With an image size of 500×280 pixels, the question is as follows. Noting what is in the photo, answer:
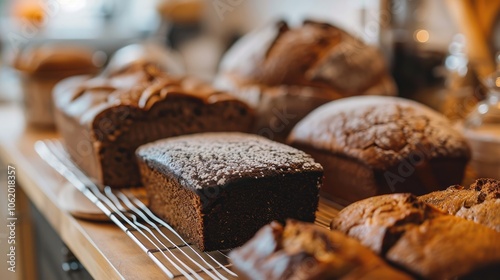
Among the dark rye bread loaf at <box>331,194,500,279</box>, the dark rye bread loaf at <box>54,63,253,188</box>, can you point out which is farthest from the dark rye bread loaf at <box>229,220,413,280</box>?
the dark rye bread loaf at <box>54,63,253,188</box>

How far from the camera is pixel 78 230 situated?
1.22 m

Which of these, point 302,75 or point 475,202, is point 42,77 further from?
point 475,202

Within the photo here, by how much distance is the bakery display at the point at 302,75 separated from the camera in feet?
5.26

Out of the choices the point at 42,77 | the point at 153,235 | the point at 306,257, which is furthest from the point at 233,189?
the point at 42,77

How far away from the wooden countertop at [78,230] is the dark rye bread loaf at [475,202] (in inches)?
19.4

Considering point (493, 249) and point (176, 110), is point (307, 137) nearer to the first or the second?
point (176, 110)

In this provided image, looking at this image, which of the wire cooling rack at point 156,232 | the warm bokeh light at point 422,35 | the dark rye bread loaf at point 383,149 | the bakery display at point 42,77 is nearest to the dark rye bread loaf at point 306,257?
the wire cooling rack at point 156,232

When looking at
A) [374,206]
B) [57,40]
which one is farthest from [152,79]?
[57,40]

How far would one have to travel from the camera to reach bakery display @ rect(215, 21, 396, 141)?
1.60 m

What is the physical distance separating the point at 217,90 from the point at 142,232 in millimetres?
566

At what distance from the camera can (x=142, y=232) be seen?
3.78 ft

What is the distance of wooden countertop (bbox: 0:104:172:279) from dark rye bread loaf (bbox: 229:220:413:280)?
0.26m

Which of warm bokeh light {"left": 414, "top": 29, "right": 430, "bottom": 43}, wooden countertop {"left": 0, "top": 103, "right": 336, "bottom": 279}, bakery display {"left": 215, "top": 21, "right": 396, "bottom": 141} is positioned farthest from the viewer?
warm bokeh light {"left": 414, "top": 29, "right": 430, "bottom": 43}

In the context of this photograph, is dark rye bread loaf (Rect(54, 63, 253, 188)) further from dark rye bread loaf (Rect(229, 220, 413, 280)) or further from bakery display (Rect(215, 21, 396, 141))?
dark rye bread loaf (Rect(229, 220, 413, 280))
